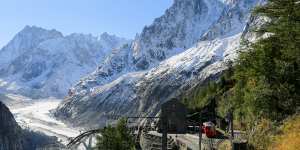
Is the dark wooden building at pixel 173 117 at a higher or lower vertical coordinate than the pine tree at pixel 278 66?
lower

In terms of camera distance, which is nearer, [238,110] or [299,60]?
[299,60]

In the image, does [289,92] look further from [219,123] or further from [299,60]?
[219,123]

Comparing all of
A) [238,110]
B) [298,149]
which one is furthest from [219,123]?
[298,149]

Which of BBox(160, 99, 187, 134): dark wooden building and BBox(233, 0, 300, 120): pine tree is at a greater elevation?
BBox(233, 0, 300, 120): pine tree

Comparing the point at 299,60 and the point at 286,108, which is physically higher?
the point at 299,60

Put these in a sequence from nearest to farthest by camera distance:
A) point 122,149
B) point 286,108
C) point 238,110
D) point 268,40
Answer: point 286,108 → point 268,40 → point 238,110 → point 122,149

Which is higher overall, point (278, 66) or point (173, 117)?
point (278, 66)

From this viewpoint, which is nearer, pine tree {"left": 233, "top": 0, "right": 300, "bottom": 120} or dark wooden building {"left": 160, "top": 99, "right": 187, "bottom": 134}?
dark wooden building {"left": 160, "top": 99, "right": 187, "bottom": 134}

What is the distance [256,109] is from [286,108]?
7.26 feet

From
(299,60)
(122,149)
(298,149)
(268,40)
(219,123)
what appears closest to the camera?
(298,149)

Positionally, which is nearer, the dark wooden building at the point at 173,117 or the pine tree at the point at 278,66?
the dark wooden building at the point at 173,117

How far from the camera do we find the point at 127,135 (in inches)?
2601

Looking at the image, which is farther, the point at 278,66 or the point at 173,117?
the point at 278,66

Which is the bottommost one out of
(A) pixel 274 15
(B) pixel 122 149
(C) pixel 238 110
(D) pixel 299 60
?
(B) pixel 122 149
